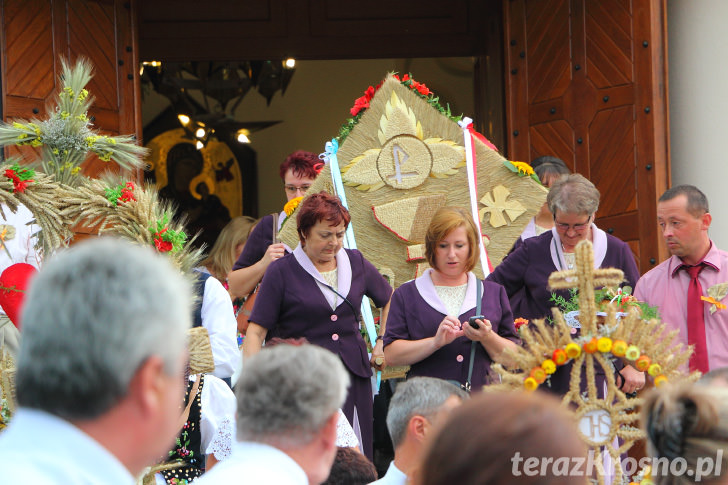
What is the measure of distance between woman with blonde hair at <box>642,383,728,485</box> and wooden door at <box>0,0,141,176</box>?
5835 mm

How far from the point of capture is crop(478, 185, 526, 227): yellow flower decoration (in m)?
5.89

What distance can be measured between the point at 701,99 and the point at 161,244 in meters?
5.15

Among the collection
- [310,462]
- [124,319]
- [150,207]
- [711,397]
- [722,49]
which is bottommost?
[310,462]

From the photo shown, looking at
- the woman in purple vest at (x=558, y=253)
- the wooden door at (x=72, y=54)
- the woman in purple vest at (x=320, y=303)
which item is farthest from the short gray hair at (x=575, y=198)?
the wooden door at (x=72, y=54)

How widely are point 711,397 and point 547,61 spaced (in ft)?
21.0

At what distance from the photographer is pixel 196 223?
42.3 ft

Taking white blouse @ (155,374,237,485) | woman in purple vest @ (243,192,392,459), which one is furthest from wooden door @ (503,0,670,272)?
white blouse @ (155,374,237,485)

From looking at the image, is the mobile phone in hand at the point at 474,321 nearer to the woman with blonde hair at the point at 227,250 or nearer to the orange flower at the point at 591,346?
the orange flower at the point at 591,346

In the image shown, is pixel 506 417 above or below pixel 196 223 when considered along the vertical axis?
below

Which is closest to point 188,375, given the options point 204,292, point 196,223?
point 204,292

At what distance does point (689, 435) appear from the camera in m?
1.86

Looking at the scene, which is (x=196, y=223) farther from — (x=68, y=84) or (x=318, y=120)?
(x=68, y=84)

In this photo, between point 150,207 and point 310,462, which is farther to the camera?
point 150,207

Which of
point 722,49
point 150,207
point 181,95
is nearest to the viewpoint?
point 150,207
